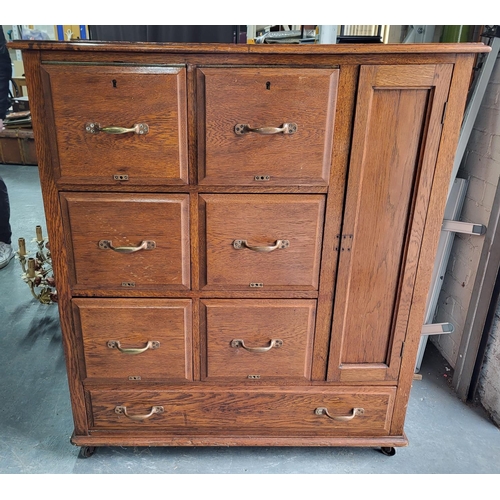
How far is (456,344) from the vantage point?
6.15ft

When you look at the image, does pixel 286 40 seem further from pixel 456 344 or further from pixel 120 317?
pixel 456 344

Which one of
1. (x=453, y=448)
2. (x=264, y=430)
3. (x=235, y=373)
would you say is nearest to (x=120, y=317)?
(x=235, y=373)

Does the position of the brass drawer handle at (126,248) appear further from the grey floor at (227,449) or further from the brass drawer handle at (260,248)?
the grey floor at (227,449)

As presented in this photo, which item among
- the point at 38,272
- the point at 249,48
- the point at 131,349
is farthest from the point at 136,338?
the point at 38,272

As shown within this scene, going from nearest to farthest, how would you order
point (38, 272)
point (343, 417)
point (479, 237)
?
1. point (343, 417)
2. point (479, 237)
3. point (38, 272)

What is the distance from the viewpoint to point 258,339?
4.40ft

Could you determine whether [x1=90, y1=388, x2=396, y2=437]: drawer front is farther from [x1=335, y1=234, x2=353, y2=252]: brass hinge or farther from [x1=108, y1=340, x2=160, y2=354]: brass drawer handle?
[x1=335, y1=234, x2=353, y2=252]: brass hinge

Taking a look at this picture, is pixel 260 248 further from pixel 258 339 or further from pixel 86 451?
pixel 86 451

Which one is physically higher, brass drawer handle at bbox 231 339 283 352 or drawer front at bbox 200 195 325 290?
drawer front at bbox 200 195 325 290

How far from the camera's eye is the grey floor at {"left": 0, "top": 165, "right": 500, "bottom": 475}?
1.46 m

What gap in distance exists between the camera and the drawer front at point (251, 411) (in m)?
1.41

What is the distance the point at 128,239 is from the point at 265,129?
1.57ft

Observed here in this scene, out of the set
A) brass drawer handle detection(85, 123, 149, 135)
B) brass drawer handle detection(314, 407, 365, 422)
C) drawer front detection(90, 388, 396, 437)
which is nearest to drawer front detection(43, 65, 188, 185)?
brass drawer handle detection(85, 123, 149, 135)

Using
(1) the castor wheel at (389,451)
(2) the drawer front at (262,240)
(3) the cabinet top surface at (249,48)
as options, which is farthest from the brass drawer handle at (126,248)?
(1) the castor wheel at (389,451)
